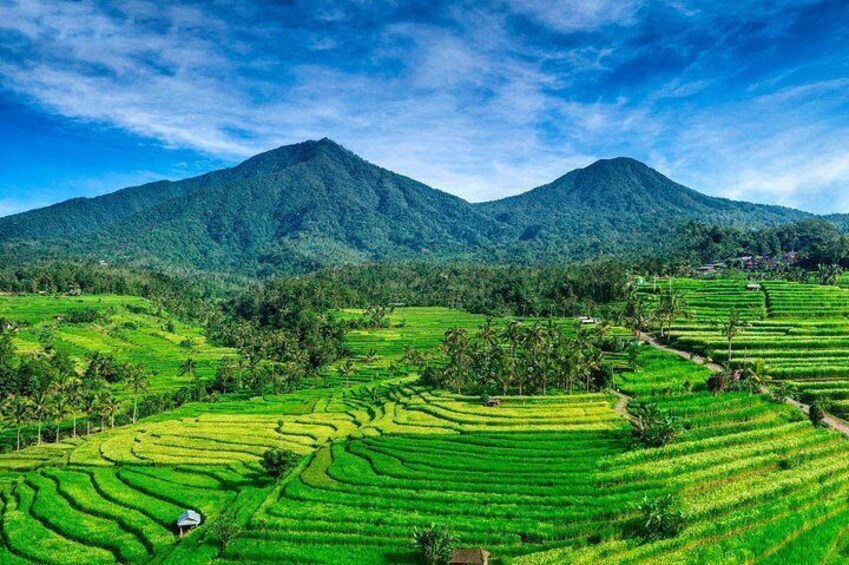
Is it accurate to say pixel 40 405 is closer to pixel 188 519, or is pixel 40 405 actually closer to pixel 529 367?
pixel 188 519

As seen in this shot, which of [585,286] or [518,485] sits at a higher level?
[585,286]

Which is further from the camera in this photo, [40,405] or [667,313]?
[667,313]

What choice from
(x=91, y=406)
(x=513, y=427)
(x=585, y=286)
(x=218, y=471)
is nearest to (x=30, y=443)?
(x=91, y=406)

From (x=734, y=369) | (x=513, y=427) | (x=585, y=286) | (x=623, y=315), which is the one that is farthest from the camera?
(x=585, y=286)

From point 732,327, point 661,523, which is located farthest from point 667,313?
point 661,523

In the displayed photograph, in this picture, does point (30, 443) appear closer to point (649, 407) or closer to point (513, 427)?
point (513, 427)

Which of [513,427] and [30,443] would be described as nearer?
[513,427]
